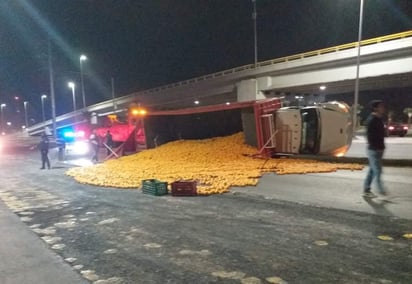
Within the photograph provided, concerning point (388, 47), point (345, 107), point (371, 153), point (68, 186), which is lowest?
point (68, 186)

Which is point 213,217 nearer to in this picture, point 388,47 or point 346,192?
point 346,192

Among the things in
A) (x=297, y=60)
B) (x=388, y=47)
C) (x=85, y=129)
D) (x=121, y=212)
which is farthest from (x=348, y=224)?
(x=297, y=60)

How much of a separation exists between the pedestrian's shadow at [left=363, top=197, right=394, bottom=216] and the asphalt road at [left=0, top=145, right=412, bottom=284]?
17mm

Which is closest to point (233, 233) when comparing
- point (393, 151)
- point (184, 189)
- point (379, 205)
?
point (379, 205)

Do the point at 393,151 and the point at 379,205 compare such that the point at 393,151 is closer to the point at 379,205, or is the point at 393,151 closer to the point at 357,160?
the point at 357,160

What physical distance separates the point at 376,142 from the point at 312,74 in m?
30.5

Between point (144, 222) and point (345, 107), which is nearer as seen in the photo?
point (144, 222)

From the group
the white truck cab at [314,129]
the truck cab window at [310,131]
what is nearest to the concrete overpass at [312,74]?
the white truck cab at [314,129]

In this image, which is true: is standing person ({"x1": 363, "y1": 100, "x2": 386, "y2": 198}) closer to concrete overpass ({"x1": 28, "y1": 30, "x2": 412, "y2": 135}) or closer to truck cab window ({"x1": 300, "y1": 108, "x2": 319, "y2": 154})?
truck cab window ({"x1": 300, "y1": 108, "x2": 319, "y2": 154})

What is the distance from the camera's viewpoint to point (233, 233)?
5.86 meters

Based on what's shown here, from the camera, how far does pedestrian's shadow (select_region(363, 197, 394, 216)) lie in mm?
6753

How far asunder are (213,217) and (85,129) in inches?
823

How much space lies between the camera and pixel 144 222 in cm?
676

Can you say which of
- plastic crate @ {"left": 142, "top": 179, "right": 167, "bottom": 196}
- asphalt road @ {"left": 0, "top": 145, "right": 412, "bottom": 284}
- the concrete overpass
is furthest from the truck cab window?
the concrete overpass
